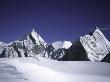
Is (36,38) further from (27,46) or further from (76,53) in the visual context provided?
(76,53)

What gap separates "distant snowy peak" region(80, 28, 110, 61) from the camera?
77.2m

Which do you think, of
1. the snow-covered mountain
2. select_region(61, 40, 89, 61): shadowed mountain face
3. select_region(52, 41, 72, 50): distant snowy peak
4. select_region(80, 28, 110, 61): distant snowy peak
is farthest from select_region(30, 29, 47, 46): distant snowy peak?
select_region(61, 40, 89, 61): shadowed mountain face

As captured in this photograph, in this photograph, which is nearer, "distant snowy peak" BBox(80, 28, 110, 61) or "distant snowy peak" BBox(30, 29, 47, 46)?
"distant snowy peak" BBox(80, 28, 110, 61)

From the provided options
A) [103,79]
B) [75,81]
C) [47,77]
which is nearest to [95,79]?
[103,79]

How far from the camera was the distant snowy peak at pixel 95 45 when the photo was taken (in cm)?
7719

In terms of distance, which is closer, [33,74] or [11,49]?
[33,74]

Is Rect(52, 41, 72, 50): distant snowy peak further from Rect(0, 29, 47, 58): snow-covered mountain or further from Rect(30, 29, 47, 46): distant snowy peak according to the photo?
Rect(30, 29, 47, 46): distant snowy peak

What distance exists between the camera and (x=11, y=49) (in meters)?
146

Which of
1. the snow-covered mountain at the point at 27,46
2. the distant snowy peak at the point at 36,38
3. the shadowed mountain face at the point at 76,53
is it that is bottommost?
the shadowed mountain face at the point at 76,53

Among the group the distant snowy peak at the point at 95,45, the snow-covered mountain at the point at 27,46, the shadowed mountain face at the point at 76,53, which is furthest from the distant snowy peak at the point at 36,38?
the shadowed mountain face at the point at 76,53

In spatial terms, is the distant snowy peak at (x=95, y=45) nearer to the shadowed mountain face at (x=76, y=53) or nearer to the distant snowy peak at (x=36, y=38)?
the shadowed mountain face at (x=76, y=53)

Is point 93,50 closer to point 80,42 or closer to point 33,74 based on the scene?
point 80,42

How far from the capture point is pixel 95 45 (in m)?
84.1

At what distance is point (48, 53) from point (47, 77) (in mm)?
153207
